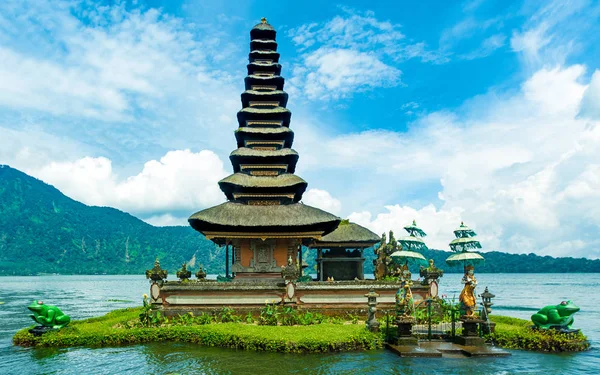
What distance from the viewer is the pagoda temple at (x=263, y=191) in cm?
2695

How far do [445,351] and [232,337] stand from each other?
845cm

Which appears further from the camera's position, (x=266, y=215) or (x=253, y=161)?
(x=253, y=161)

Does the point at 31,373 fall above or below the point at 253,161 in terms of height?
below

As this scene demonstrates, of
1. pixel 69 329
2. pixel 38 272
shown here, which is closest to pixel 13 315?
pixel 69 329

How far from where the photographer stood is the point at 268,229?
27031 millimetres

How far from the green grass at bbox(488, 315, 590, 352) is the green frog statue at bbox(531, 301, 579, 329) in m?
0.41

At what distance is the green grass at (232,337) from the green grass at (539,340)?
206 inches

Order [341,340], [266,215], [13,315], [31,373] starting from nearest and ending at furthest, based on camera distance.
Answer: [31,373], [341,340], [266,215], [13,315]

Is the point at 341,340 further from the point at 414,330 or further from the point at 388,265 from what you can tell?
the point at 388,265

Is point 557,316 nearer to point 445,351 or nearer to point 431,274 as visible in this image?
point 445,351

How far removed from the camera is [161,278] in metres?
24.0

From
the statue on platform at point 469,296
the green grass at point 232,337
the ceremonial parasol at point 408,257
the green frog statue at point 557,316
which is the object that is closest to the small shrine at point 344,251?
the ceremonial parasol at point 408,257

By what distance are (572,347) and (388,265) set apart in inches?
504

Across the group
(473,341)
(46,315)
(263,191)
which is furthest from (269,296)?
(46,315)
